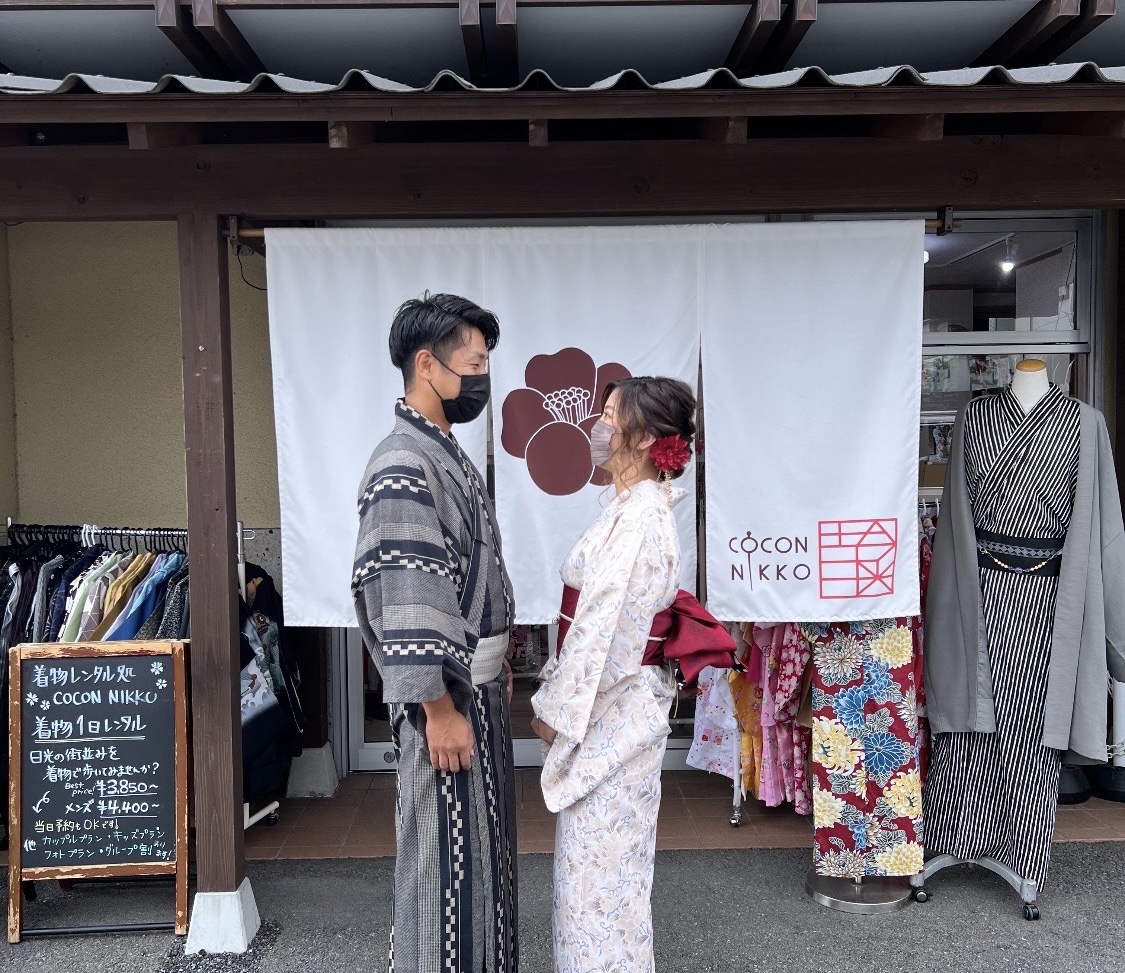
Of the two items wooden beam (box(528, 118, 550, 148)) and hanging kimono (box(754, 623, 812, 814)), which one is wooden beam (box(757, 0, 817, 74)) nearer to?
wooden beam (box(528, 118, 550, 148))

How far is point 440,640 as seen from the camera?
8.55 ft

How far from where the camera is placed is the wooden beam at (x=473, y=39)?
3.01 metres

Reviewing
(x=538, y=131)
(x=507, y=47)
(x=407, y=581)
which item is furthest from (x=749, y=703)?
(x=507, y=47)

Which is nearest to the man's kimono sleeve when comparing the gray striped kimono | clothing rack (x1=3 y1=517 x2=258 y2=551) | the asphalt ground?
the gray striped kimono

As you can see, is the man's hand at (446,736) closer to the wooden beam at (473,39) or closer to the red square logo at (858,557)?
the red square logo at (858,557)

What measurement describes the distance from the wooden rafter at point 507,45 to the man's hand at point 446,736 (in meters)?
2.11

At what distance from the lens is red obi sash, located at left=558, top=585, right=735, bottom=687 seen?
3008mm

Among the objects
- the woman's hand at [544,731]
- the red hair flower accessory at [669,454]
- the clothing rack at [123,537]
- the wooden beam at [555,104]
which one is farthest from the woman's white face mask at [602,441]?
the clothing rack at [123,537]

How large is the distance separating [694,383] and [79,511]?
361 centimetres

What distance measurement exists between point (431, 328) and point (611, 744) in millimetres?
1395

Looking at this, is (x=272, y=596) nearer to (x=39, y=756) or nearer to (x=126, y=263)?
(x=39, y=756)

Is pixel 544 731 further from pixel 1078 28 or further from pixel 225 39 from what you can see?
pixel 1078 28

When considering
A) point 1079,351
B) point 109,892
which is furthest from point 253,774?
point 1079,351

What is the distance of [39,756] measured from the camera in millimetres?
3846
